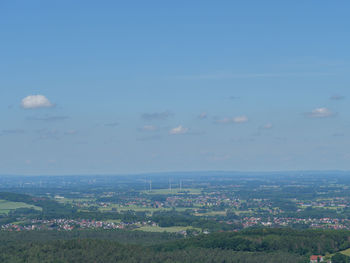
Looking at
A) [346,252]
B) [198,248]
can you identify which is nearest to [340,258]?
[346,252]

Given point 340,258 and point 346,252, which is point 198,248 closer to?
point 340,258

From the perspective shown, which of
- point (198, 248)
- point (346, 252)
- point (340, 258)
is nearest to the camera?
point (340, 258)

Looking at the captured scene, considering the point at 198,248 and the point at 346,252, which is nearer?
the point at 346,252

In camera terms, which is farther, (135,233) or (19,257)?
(135,233)

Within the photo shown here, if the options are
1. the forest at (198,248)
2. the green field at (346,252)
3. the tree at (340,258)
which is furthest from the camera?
the green field at (346,252)

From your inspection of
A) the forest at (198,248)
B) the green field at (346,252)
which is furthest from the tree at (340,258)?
the green field at (346,252)

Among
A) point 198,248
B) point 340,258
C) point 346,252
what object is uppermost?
point 198,248

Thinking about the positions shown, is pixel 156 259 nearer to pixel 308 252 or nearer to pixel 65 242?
pixel 65 242

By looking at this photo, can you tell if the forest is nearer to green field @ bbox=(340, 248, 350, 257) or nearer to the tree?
the tree

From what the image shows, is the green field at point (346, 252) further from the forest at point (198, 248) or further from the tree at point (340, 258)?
the tree at point (340, 258)

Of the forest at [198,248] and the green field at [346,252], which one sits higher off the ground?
the forest at [198,248]

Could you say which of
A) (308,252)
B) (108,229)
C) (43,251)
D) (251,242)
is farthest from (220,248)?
(108,229)
